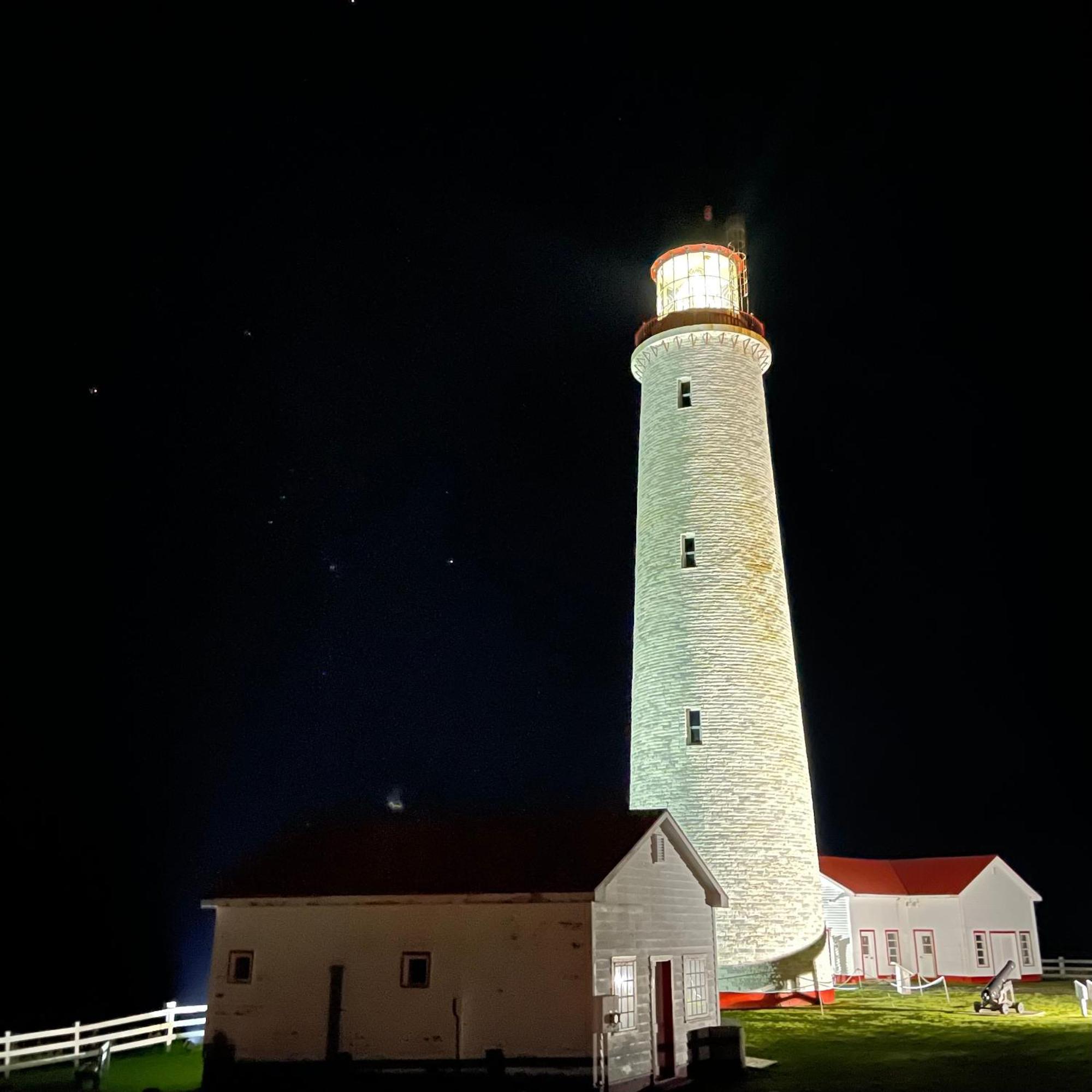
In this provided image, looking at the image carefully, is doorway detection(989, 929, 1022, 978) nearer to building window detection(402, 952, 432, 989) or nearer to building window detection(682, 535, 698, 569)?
building window detection(682, 535, 698, 569)

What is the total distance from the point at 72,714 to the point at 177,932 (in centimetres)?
1351

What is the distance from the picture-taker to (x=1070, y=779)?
62.4m

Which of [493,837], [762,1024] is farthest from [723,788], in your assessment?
[493,837]

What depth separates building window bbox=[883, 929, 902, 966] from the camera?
3209cm

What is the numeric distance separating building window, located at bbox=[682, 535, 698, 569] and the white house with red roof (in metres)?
12.1

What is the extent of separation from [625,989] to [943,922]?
67.9 feet

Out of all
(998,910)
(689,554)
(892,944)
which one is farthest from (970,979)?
(689,554)

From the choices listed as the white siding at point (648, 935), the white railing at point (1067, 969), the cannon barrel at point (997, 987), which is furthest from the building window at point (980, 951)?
the white siding at point (648, 935)

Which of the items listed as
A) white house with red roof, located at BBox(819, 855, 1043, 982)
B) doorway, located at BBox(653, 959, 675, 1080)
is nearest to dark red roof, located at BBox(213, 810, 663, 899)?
doorway, located at BBox(653, 959, 675, 1080)

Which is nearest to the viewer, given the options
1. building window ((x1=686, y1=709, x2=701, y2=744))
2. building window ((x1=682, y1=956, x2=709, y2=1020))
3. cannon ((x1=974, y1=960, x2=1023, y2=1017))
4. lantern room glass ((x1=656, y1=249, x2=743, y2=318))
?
building window ((x1=682, y1=956, x2=709, y2=1020))

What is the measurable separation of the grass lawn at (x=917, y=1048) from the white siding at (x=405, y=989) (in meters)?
2.69

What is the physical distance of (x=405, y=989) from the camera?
14305 mm

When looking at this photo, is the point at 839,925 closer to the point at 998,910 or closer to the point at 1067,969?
the point at 998,910

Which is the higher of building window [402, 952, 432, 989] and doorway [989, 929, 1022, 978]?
doorway [989, 929, 1022, 978]
